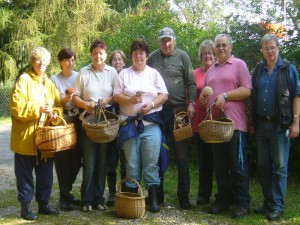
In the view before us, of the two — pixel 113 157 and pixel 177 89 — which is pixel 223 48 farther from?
pixel 113 157

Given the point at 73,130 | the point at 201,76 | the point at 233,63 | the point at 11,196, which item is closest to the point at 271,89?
the point at 233,63

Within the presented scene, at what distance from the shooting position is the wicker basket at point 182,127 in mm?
4508

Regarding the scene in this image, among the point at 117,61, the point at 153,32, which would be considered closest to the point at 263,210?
the point at 117,61

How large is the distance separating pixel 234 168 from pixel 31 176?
224 cm

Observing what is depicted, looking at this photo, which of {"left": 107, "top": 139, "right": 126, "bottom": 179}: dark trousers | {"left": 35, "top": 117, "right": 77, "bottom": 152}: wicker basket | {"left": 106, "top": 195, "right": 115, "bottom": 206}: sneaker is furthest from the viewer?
{"left": 106, "top": 195, "right": 115, "bottom": 206}: sneaker

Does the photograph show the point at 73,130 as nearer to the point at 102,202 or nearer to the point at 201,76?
the point at 102,202

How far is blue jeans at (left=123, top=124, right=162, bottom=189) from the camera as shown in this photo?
15.0 feet

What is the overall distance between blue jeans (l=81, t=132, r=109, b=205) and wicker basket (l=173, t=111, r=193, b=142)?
822 mm

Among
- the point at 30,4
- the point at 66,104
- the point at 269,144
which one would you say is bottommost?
the point at 269,144

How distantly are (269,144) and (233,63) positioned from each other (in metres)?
0.98

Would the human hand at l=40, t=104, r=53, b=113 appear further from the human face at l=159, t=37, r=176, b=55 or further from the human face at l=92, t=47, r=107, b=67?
the human face at l=159, t=37, r=176, b=55

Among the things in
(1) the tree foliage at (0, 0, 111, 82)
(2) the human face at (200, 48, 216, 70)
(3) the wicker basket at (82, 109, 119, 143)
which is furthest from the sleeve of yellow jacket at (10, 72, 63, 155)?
(1) the tree foliage at (0, 0, 111, 82)

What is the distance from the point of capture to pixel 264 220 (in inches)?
172

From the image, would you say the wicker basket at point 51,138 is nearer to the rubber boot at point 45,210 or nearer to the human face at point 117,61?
the rubber boot at point 45,210
